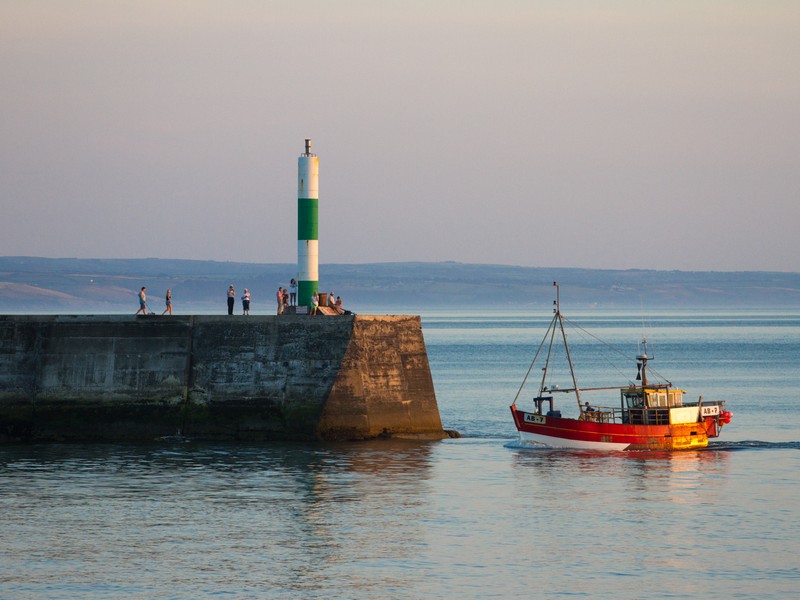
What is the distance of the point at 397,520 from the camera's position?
2592 centimetres

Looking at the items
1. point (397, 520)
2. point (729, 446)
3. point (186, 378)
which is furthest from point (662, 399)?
point (397, 520)

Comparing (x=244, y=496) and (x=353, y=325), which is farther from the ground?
(x=353, y=325)

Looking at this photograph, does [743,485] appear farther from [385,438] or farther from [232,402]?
[232,402]

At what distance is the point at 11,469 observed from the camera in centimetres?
3128

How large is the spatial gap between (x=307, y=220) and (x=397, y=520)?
15.3 meters

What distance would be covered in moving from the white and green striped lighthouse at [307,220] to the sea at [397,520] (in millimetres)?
6492

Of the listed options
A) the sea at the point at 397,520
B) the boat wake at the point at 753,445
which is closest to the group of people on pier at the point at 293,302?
the sea at the point at 397,520

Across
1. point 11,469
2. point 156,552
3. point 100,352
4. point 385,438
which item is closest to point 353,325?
point 385,438

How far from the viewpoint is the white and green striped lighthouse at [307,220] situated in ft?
128

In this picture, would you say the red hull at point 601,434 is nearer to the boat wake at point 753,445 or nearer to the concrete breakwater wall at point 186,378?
the boat wake at point 753,445

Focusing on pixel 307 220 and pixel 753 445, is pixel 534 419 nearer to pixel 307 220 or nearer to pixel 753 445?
pixel 753 445

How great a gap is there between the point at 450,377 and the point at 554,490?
4686 centimetres

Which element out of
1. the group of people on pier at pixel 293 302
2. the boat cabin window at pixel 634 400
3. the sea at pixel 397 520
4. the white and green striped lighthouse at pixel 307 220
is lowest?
the sea at pixel 397 520

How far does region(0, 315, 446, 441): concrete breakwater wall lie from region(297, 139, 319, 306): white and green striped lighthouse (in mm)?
4123
